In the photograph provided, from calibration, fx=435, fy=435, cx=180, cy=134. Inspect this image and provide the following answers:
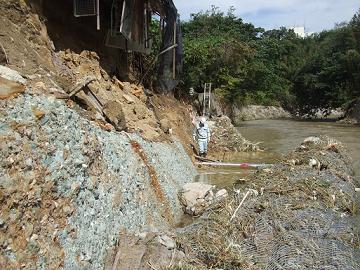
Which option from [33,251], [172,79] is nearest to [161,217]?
[33,251]

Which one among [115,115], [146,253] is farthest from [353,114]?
[146,253]

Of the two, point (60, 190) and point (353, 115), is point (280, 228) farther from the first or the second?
→ point (353, 115)

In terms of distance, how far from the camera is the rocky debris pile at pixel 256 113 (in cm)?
3548

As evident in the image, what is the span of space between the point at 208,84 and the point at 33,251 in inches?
844

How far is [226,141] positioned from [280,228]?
1225 centimetres

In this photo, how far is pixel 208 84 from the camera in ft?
81.4

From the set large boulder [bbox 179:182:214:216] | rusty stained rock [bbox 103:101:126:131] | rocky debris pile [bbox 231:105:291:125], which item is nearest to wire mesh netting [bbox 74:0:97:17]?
rusty stained rock [bbox 103:101:126:131]

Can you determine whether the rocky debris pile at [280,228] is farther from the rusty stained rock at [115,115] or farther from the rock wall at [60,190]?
the rusty stained rock at [115,115]

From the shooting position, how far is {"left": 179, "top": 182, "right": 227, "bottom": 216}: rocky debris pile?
311 inches

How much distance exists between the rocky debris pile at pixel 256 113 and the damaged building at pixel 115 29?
1817cm

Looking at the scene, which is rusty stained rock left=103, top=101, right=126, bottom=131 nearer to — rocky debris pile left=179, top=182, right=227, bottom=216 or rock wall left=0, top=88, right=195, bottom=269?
rock wall left=0, top=88, right=195, bottom=269

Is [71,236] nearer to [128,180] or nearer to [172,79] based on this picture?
[128,180]

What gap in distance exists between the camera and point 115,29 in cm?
1145

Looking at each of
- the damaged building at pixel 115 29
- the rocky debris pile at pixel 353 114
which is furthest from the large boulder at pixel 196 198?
the rocky debris pile at pixel 353 114
